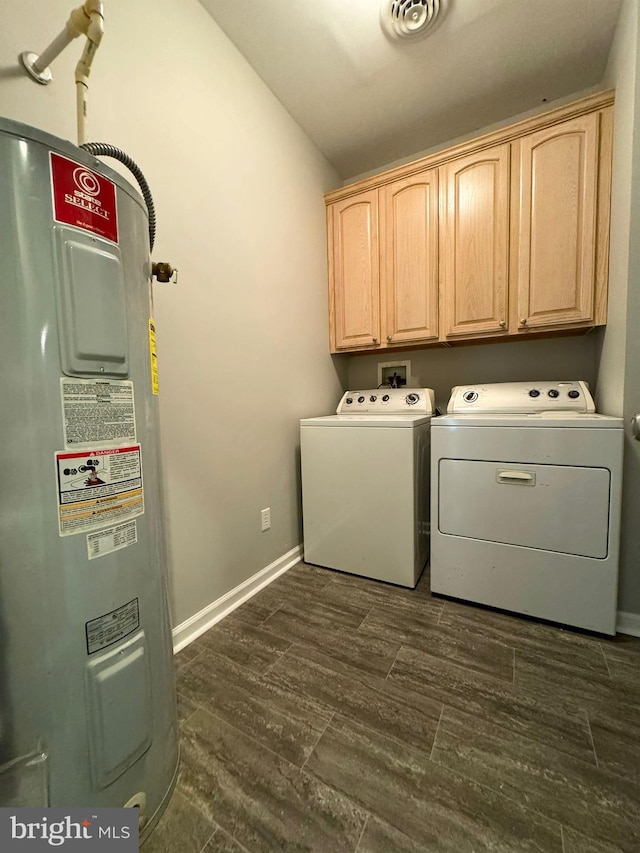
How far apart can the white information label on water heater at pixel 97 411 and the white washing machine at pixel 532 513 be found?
126cm

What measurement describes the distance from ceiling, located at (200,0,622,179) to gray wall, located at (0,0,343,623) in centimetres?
15

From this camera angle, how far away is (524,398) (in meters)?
1.73

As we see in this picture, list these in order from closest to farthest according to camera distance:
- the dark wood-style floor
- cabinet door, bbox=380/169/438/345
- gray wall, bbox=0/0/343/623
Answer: the dark wood-style floor < gray wall, bbox=0/0/343/623 < cabinet door, bbox=380/169/438/345

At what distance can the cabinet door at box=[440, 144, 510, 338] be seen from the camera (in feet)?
5.61

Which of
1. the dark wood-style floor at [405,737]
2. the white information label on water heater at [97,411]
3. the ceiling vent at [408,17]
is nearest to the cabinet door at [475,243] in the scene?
the ceiling vent at [408,17]

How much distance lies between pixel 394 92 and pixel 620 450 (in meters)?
2.03

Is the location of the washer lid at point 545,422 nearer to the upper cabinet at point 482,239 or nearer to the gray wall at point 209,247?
the upper cabinet at point 482,239

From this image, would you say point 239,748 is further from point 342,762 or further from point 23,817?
point 23,817

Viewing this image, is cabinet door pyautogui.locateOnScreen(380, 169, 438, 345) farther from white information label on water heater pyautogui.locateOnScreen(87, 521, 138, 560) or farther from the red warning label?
white information label on water heater pyautogui.locateOnScreen(87, 521, 138, 560)

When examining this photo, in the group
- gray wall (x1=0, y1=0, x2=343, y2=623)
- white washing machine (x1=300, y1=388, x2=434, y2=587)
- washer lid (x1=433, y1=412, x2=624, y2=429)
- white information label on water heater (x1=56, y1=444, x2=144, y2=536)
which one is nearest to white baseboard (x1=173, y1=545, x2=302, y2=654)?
gray wall (x1=0, y1=0, x2=343, y2=623)

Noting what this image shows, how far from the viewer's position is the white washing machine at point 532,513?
122 centimetres

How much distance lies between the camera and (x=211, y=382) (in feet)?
4.49

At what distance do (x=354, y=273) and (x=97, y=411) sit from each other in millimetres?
1952

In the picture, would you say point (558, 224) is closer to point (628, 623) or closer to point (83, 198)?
→ point (628, 623)
